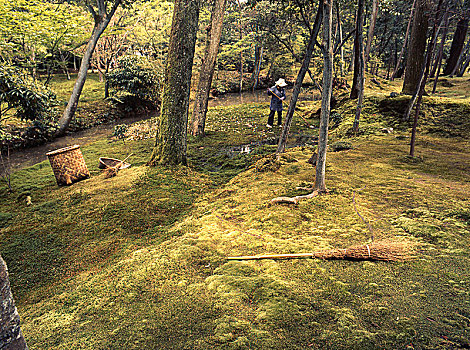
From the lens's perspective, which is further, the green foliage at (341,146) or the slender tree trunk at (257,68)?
the slender tree trunk at (257,68)

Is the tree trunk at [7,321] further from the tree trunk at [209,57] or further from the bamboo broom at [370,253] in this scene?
the tree trunk at [209,57]

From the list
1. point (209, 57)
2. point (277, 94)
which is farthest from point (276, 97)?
point (209, 57)

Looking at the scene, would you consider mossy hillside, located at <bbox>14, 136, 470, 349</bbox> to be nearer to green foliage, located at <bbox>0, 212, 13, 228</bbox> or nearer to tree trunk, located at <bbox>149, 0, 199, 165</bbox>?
tree trunk, located at <bbox>149, 0, 199, 165</bbox>

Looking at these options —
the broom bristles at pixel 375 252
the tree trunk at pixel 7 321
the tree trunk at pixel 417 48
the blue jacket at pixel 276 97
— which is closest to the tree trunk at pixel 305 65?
the broom bristles at pixel 375 252

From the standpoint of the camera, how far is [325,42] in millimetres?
3277

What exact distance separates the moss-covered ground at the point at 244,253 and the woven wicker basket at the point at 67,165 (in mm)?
331

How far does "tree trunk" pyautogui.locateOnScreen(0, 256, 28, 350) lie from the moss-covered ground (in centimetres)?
84

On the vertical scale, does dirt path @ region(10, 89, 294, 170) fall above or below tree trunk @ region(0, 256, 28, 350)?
below

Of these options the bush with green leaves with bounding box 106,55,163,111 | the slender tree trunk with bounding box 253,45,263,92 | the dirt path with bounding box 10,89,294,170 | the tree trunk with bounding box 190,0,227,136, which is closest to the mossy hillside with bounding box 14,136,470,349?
the tree trunk with bounding box 190,0,227,136

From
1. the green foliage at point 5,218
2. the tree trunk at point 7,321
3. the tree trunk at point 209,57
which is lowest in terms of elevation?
the green foliage at point 5,218

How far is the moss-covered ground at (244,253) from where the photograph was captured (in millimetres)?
1716

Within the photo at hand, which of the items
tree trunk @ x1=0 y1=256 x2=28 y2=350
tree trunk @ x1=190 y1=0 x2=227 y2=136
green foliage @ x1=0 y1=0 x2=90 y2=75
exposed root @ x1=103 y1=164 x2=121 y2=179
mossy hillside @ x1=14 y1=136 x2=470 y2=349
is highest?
green foliage @ x1=0 y1=0 x2=90 y2=75

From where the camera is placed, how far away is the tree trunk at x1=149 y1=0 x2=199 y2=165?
5.39 metres

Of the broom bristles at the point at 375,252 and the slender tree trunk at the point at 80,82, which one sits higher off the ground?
the slender tree trunk at the point at 80,82
